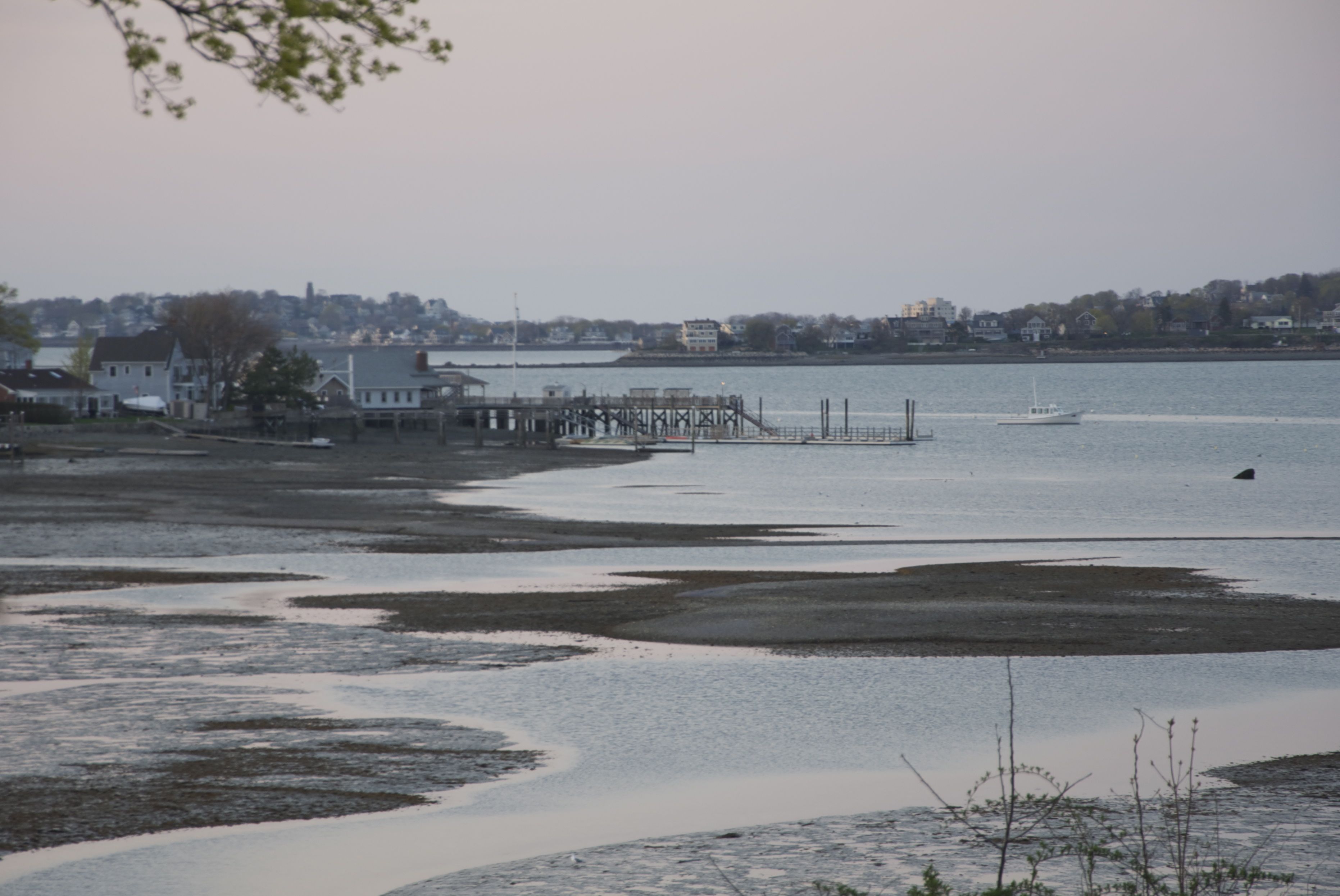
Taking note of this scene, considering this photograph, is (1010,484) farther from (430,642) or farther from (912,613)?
(430,642)

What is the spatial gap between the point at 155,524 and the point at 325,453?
116 feet

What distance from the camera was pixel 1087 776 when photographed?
1398cm

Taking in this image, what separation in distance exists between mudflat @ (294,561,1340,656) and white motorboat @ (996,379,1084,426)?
86.7m

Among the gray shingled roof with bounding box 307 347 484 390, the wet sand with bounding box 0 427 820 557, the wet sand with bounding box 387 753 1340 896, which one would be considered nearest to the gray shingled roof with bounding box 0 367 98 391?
the wet sand with bounding box 0 427 820 557

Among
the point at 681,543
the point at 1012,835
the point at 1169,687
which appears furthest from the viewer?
the point at 681,543

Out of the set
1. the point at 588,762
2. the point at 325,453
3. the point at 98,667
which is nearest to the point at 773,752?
the point at 588,762

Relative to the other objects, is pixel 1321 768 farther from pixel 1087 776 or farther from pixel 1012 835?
pixel 1012 835

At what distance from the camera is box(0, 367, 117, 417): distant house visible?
8550cm

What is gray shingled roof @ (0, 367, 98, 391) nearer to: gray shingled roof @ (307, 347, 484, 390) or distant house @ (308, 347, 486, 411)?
distant house @ (308, 347, 486, 411)

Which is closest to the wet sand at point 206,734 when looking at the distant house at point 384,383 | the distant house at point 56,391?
the distant house at point 56,391

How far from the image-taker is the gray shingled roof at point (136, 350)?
9938 centimetres

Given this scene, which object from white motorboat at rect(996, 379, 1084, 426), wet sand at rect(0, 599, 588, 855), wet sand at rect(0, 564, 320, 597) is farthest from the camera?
white motorboat at rect(996, 379, 1084, 426)

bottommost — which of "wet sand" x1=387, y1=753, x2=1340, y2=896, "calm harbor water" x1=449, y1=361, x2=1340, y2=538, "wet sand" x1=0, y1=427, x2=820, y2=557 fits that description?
"calm harbor water" x1=449, y1=361, x2=1340, y2=538

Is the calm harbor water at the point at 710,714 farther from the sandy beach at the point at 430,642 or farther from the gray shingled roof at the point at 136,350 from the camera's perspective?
the gray shingled roof at the point at 136,350
